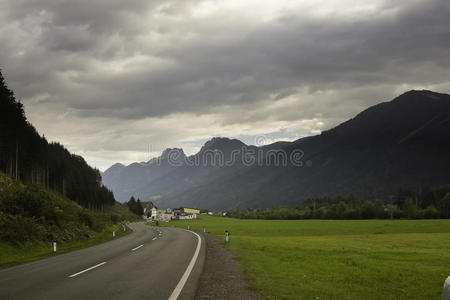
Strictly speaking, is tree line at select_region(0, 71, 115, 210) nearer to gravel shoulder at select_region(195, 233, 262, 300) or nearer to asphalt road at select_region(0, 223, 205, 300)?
asphalt road at select_region(0, 223, 205, 300)

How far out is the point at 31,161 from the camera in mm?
77438

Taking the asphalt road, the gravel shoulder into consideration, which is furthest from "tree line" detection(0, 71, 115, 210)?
the gravel shoulder

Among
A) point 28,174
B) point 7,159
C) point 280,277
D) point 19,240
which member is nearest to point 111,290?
point 280,277

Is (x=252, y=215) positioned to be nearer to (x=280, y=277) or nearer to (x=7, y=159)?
(x=7, y=159)

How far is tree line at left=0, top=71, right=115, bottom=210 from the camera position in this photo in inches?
2397

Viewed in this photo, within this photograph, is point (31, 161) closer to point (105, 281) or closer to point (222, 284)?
point (105, 281)

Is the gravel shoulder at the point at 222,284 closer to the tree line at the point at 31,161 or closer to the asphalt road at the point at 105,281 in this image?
the asphalt road at the point at 105,281

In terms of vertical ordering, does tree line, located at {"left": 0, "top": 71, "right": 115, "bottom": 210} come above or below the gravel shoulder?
above

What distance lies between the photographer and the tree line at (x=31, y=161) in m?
60.9

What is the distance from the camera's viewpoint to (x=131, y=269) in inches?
605

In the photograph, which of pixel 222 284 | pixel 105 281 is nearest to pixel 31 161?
pixel 105 281

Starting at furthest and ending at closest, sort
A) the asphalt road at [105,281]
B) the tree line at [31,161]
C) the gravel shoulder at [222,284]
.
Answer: the tree line at [31,161] → the gravel shoulder at [222,284] → the asphalt road at [105,281]

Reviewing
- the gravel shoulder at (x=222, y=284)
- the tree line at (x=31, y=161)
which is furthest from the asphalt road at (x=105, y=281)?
the tree line at (x=31, y=161)

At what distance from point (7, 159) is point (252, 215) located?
395 feet
